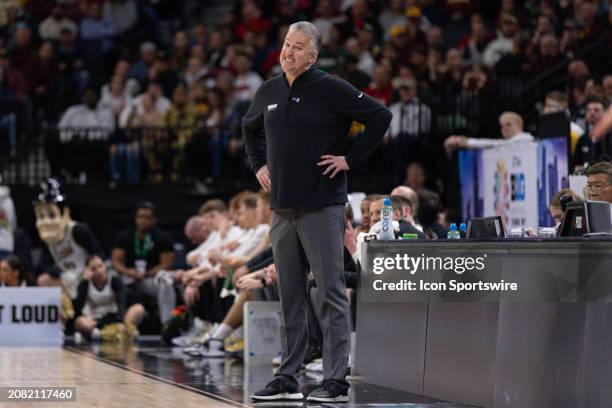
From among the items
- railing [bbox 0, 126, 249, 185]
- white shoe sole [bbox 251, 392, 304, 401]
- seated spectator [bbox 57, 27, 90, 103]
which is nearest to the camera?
white shoe sole [bbox 251, 392, 304, 401]

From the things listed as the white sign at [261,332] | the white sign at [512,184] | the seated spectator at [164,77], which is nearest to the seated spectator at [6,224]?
→ the seated spectator at [164,77]

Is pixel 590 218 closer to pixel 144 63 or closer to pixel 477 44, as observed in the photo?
pixel 477 44

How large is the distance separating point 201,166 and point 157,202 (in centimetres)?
74

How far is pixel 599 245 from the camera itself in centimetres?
686

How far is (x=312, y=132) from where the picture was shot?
759 cm

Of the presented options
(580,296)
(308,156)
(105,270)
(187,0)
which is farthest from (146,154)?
(580,296)

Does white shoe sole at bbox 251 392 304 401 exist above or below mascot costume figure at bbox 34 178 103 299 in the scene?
below

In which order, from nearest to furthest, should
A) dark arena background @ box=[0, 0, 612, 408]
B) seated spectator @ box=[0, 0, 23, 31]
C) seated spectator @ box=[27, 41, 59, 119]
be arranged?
dark arena background @ box=[0, 0, 612, 408] → seated spectator @ box=[27, 41, 59, 119] → seated spectator @ box=[0, 0, 23, 31]

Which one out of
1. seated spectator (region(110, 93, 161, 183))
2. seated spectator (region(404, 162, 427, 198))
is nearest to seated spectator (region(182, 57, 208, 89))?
seated spectator (region(110, 93, 161, 183))

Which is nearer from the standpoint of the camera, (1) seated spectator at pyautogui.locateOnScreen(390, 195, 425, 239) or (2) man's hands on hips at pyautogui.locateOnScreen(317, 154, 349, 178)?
(2) man's hands on hips at pyautogui.locateOnScreen(317, 154, 349, 178)

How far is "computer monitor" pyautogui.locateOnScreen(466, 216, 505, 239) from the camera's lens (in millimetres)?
7875

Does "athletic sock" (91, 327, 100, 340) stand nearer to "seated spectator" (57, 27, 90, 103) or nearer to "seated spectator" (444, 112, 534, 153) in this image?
"seated spectator" (444, 112, 534, 153)

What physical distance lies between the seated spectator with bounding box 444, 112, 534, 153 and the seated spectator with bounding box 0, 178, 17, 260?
4.99m

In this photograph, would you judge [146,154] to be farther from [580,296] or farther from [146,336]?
[580,296]
